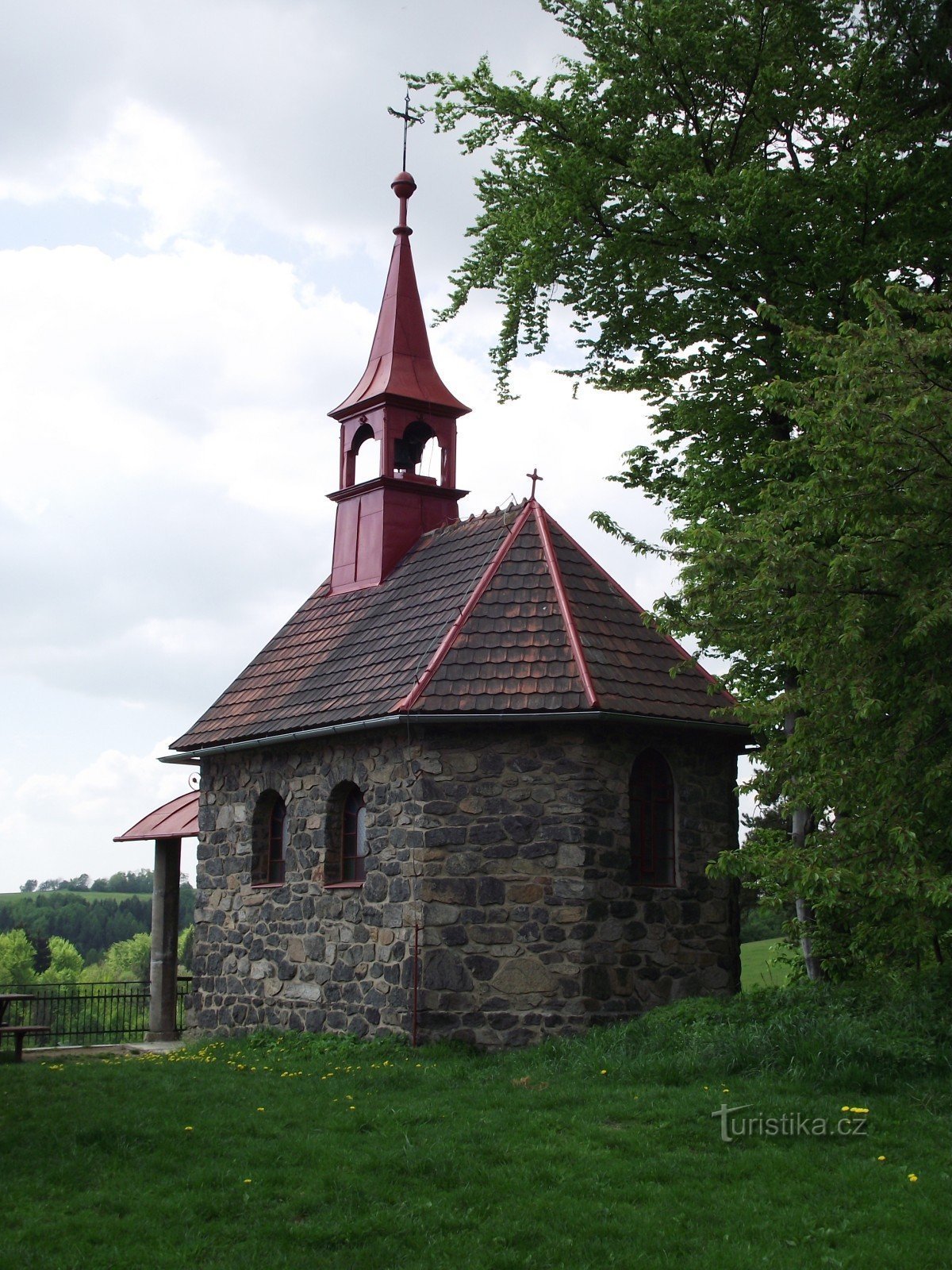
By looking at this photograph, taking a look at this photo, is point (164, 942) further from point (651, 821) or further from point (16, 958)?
point (16, 958)

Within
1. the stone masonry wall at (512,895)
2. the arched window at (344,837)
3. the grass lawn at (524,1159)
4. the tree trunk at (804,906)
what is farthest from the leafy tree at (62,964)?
the grass lawn at (524,1159)

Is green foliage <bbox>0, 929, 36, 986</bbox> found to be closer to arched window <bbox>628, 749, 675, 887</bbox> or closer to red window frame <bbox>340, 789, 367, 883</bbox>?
red window frame <bbox>340, 789, 367, 883</bbox>

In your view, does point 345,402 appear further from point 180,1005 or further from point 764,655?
point 180,1005

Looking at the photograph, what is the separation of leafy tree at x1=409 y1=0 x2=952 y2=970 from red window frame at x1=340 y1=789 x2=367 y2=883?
4.36 metres

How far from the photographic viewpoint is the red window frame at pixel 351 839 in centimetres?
1339

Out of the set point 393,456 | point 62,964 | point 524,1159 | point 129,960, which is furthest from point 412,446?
point 129,960

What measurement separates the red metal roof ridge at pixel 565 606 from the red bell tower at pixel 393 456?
2.39m

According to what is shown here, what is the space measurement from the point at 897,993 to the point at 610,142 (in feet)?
29.7

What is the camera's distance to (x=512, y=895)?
476 inches

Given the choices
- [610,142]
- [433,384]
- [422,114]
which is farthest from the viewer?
[422,114]

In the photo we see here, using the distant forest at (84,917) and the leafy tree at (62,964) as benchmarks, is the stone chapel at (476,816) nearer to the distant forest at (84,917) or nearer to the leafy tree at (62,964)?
the leafy tree at (62,964)

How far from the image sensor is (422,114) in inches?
733

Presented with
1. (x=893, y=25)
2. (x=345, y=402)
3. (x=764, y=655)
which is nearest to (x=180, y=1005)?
(x=345, y=402)

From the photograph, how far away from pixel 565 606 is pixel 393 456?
465 centimetres
